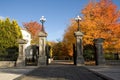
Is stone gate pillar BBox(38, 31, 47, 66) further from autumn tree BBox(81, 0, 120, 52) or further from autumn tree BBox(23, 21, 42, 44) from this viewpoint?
autumn tree BBox(23, 21, 42, 44)

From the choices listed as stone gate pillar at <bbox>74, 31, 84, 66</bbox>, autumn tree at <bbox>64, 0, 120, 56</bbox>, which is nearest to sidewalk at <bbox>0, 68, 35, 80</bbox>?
stone gate pillar at <bbox>74, 31, 84, 66</bbox>

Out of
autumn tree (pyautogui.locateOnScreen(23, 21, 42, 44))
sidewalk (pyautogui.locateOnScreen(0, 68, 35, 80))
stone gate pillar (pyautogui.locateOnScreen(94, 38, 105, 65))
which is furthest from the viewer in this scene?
autumn tree (pyautogui.locateOnScreen(23, 21, 42, 44))

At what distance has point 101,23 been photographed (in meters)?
30.6

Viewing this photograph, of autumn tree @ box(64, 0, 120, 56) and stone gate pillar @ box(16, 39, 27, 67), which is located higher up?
autumn tree @ box(64, 0, 120, 56)

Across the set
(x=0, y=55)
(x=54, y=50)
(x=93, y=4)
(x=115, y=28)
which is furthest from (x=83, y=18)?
(x=54, y=50)

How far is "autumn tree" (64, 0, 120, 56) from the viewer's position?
97.5 ft

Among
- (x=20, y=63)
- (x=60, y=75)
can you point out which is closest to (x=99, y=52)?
(x=20, y=63)

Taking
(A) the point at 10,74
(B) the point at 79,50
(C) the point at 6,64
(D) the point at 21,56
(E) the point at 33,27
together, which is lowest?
(A) the point at 10,74

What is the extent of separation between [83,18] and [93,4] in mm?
2297

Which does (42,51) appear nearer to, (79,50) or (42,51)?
(42,51)

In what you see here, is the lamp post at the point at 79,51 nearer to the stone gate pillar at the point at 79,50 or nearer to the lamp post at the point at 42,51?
the stone gate pillar at the point at 79,50

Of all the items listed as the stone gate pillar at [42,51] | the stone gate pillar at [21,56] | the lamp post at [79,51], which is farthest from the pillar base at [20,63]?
the lamp post at [79,51]

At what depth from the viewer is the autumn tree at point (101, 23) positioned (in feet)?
97.5

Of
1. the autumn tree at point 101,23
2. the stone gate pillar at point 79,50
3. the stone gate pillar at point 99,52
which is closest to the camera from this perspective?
the stone gate pillar at point 99,52
